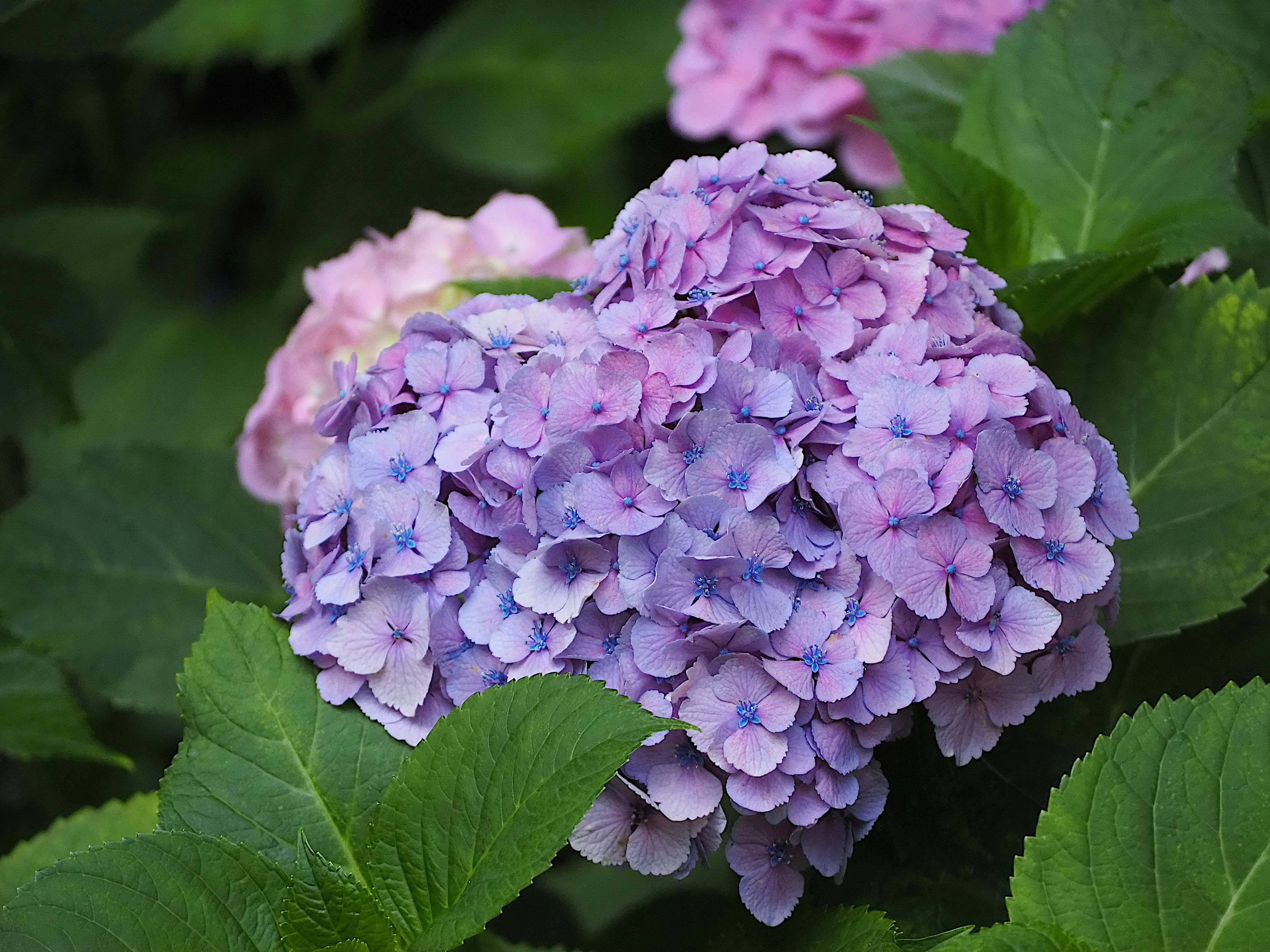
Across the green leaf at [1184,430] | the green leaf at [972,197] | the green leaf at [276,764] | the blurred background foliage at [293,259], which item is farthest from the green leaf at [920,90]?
A: the green leaf at [276,764]

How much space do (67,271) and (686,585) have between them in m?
0.84

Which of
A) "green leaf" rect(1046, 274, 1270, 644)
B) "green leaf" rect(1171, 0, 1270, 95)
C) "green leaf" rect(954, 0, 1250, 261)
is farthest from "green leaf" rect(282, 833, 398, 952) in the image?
"green leaf" rect(1171, 0, 1270, 95)

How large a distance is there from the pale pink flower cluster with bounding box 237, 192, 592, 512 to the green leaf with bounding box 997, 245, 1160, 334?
32cm

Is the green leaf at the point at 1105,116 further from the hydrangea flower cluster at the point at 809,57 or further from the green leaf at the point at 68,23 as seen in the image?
the green leaf at the point at 68,23

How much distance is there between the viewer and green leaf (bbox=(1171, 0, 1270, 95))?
0.99 m

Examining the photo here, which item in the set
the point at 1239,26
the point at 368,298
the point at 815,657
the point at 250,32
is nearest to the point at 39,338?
the point at 368,298

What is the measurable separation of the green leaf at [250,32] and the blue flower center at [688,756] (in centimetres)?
119

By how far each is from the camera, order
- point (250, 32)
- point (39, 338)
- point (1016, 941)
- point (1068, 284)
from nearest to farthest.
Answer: point (1016, 941), point (1068, 284), point (39, 338), point (250, 32)

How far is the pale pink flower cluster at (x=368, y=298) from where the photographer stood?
95 cm

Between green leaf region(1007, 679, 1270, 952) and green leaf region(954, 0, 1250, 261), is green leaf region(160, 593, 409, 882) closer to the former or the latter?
green leaf region(1007, 679, 1270, 952)

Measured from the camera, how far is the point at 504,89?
166cm

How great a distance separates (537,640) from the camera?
0.60 meters

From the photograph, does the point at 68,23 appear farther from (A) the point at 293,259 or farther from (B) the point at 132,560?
(A) the point at 293,259

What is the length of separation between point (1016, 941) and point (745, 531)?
0.72 feet
